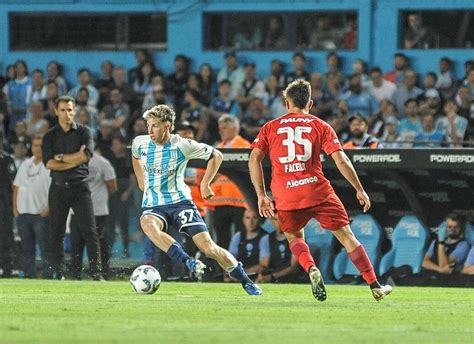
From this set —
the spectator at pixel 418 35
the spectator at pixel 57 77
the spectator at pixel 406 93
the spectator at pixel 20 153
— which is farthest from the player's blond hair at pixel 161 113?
the spectator at pixel 57 77

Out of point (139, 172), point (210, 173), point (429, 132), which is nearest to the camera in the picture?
point (210, 173)

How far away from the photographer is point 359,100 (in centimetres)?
2425

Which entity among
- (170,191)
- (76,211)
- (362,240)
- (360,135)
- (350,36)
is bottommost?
(362,240)

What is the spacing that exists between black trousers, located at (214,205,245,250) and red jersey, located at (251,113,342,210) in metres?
6.10

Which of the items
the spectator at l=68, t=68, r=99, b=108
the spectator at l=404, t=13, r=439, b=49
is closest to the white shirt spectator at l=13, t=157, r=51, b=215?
the spectator at l=68, t=68, r=99, b=108

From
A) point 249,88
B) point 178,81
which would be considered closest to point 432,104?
point 249,88

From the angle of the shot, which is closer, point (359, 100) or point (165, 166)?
point (165, 166)

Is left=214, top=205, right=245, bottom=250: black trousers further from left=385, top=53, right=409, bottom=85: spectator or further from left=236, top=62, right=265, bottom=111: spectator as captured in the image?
left=385, top=53, right=409, bottom=85: spectator

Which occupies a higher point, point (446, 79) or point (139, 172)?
point (446, 79)

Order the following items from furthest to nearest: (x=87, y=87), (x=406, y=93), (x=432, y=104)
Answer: (x=87, y=87), (x=406, y=93), (x=432, y=104)

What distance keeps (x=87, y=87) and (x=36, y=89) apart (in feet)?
3.64

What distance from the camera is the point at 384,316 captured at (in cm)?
1195

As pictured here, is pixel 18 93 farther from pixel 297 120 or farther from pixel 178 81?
pixel 297 120

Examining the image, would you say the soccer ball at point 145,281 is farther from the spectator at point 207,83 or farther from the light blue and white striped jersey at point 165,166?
the spectator at point 207,83
